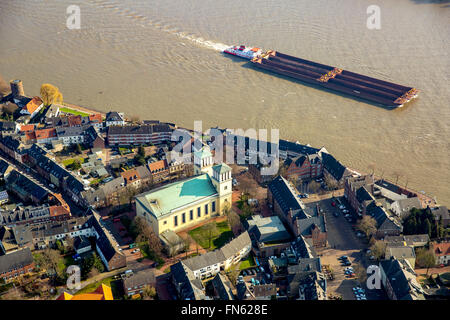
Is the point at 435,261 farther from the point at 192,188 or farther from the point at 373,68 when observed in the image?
the point at 373,68

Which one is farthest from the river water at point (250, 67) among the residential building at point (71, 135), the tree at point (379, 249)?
the tree at point (379, 249)

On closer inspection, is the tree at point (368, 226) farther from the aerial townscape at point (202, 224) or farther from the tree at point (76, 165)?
the tree at point (76, 165)

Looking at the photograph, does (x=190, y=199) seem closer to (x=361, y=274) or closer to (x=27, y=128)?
(x=361, y=274)

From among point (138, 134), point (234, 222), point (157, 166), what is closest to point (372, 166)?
point (234, 222)

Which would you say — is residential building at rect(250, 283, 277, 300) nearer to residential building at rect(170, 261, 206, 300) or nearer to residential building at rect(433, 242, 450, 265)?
residential building at rect(170, 261, 206, 300)

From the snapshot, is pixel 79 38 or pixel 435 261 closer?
pixel 435 261

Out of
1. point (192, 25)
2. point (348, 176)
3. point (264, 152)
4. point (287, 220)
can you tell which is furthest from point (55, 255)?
point (192, 25)
